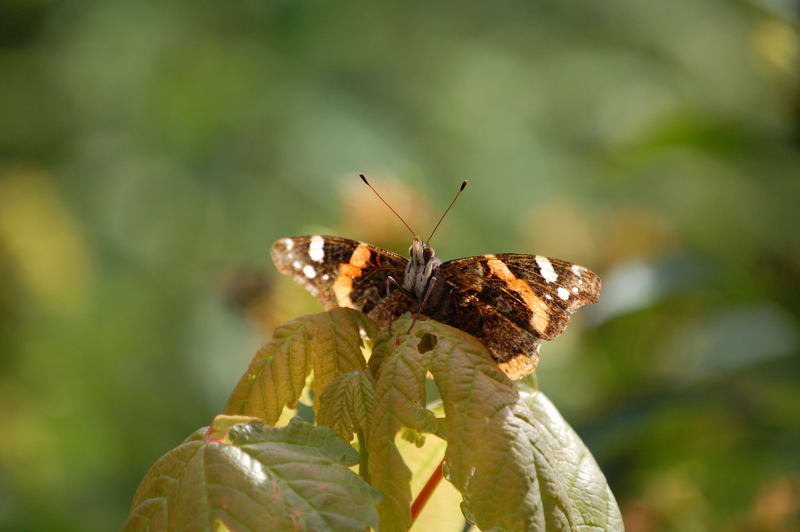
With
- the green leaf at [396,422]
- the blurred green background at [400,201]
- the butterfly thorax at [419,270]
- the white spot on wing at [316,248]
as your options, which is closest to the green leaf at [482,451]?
the green leaf at [396,422]

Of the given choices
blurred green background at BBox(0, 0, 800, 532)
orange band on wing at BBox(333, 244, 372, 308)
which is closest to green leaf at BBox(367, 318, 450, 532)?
orange band on wing at BBox(333, 244, 372, 308)

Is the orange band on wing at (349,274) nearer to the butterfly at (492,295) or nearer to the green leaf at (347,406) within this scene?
the butterfly at (492,295)

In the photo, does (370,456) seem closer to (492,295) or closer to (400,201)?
(492,295)

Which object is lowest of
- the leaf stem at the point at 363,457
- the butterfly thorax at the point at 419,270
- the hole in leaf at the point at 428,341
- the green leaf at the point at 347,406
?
the leaf stem at the point at 363,457

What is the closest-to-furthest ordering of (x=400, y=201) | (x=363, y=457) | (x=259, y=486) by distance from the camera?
(x=259, y=486)
(x=363, y=457)
(x=400, y=201)

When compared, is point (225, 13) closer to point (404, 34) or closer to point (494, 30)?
point (404, 34)

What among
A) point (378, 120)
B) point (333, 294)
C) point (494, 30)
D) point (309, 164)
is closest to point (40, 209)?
point (309, 164)

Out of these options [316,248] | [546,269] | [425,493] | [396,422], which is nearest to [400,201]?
[316,248]
